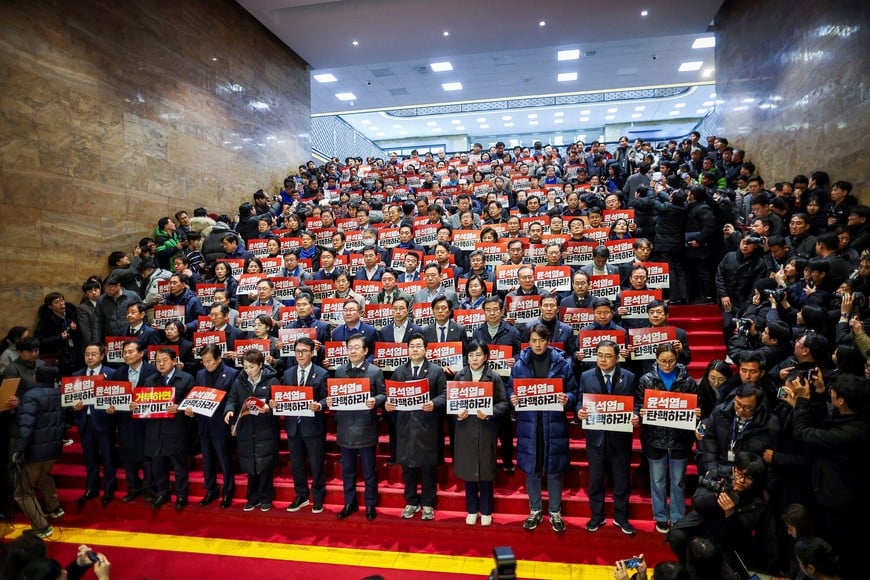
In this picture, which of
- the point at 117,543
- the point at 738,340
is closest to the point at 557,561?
the point at 738,340

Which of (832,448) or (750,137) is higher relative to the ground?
(750,137)

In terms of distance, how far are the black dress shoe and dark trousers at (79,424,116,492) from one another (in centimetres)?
3

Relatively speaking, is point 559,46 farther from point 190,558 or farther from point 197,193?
point 190,558

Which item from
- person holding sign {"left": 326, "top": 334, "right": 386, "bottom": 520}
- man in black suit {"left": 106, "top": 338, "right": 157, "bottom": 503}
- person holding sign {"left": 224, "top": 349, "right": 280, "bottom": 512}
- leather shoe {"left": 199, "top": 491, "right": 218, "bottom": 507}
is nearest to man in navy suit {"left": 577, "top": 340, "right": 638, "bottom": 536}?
person holding sign {"left": 326, "top": 334, "right": 386, "bottom": 520}

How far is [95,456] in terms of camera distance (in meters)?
6.03

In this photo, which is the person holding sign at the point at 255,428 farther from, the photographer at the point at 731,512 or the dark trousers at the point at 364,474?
the photographer at the point at 731,512

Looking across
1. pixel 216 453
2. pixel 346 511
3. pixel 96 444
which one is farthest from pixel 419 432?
pixel 96 444

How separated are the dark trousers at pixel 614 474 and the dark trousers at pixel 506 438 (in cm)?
95

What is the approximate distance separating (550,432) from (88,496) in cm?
542

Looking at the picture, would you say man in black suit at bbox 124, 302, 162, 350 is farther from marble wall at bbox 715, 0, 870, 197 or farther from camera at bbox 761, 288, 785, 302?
marble wall at bbox 715, 0, 870, 197

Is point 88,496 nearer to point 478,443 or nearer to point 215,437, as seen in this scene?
point 215,437

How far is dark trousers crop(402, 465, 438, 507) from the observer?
516 cm

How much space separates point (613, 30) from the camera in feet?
50.9

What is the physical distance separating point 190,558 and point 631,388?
456 centimetres
